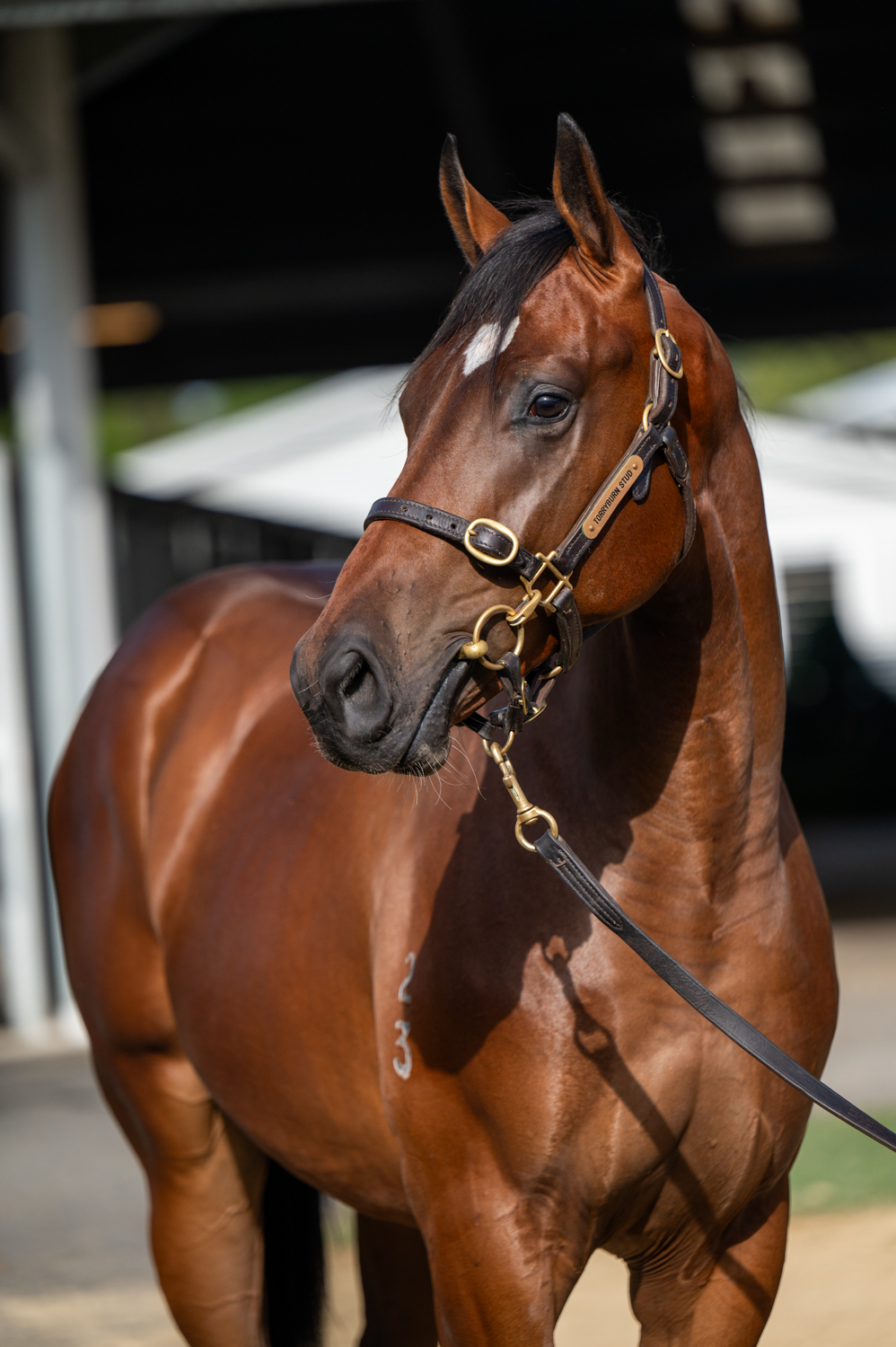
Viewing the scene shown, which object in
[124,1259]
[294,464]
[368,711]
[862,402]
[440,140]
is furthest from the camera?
[862,402]

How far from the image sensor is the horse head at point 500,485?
147 cm

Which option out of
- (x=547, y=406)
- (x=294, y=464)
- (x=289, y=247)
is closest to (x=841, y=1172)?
(x=547, y=406)

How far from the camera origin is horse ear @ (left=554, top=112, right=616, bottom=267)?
1.54 meters

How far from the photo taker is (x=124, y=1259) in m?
4.14

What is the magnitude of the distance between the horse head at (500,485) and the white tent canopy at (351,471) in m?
12.4

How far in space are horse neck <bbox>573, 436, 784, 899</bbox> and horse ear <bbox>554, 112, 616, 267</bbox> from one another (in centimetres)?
35

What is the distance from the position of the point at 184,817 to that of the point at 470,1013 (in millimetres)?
1191

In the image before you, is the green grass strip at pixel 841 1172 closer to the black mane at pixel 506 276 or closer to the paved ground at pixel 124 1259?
the paved ground at pixel 124 1259

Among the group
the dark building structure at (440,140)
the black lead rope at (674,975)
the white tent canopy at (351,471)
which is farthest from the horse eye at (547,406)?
the white tent canopy at (351,471)

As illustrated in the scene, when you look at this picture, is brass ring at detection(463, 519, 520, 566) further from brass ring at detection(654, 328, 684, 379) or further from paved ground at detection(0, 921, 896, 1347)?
paved ground at detection(0, 921, 896, 1347)

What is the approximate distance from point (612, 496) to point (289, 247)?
7.95m

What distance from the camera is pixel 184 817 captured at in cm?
281

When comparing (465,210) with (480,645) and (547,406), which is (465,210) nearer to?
(547,406)

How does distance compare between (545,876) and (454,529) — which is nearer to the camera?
(454,529)
